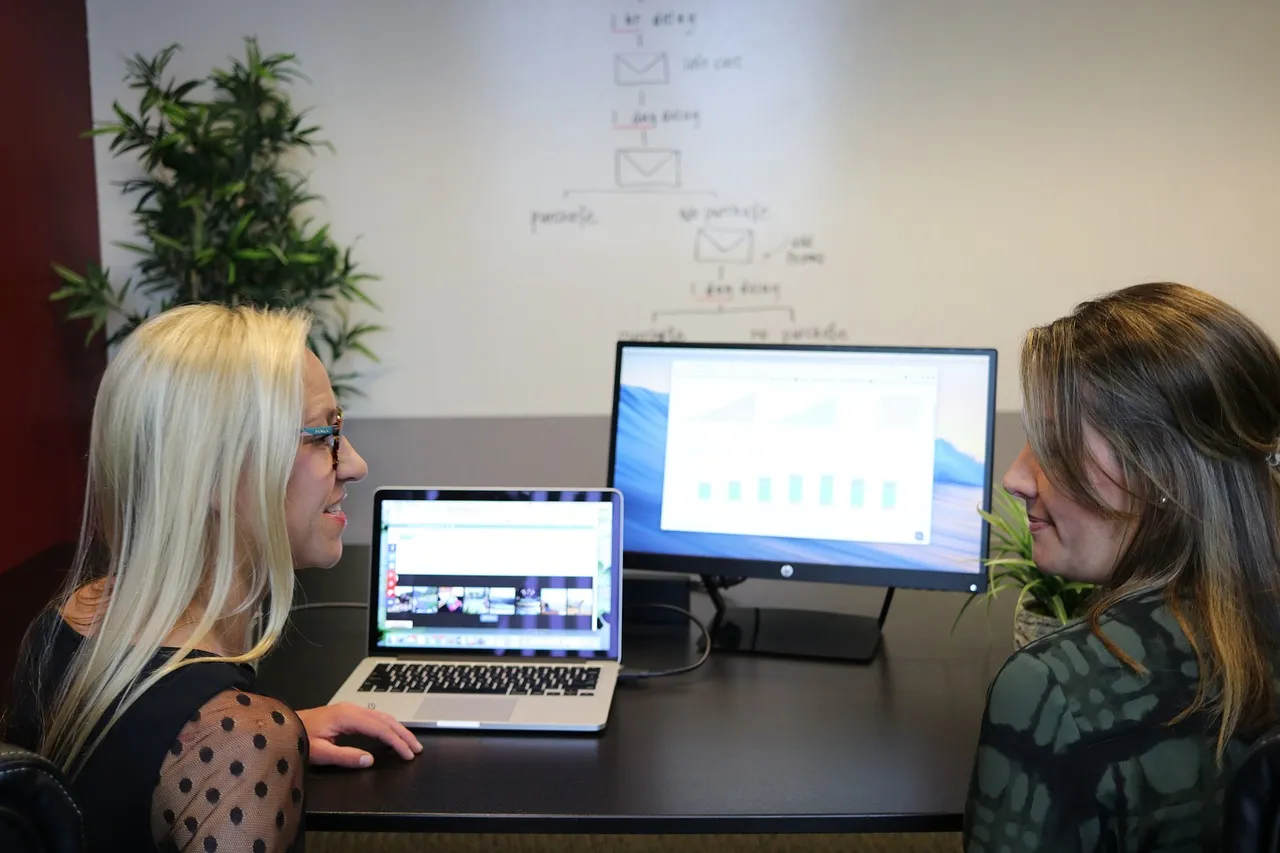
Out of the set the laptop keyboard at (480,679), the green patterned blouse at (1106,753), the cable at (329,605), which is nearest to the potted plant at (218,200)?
the cable at (329,605)

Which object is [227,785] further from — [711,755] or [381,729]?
[711,755]

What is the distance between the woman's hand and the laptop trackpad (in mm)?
56

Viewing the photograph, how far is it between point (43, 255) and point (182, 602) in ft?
7.45

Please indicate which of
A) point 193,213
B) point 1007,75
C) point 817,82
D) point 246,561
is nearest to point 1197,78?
point 1007,75

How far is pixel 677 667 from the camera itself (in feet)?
4.88

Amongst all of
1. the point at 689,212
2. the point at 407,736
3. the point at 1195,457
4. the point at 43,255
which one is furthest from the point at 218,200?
the point at 1195,457

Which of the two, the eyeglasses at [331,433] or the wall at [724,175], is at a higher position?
the wall at [724,175]

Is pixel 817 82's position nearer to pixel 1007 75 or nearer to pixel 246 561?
pixel 1007 75

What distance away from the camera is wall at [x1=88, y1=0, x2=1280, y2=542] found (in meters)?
3.17

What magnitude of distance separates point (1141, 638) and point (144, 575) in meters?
0.93

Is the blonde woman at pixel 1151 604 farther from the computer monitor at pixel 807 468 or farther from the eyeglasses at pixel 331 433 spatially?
the eyeglasses at pixel 331 433

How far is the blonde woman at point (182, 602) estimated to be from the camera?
0.91m

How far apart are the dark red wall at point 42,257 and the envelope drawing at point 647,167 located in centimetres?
158

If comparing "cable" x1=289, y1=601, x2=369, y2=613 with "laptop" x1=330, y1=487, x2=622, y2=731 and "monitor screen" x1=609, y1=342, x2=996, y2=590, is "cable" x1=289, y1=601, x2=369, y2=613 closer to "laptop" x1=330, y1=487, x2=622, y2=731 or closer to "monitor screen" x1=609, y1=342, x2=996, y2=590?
"laptop" x1=330, y1=487, x2=622, y2=731
